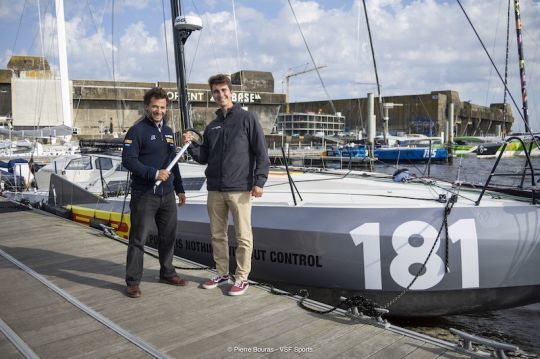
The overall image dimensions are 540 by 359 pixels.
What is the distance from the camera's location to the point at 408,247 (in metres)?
4.57

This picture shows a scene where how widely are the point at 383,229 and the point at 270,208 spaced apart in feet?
4.41

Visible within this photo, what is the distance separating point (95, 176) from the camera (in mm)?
9203

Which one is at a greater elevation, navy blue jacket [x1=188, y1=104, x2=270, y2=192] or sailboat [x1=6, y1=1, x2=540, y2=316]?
navy blue jacket [x1=188, y1=104, x2=270, y2=192]

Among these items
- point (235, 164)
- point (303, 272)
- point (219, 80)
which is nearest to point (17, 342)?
point (235, 164)

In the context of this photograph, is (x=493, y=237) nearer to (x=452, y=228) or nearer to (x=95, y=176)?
(x=452, y=228)

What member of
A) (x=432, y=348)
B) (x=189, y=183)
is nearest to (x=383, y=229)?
(x=432, y=348)

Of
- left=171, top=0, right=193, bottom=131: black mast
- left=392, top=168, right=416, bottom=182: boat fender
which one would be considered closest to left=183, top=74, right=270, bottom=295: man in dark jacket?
left=392, top=168, right=416, bottom=182: boat fender

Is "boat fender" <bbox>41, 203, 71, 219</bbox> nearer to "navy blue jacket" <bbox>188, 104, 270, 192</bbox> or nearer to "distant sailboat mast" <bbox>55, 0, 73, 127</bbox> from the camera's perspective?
"navy blue jacket" <bbox>188, 104, 270, 192</bbox>

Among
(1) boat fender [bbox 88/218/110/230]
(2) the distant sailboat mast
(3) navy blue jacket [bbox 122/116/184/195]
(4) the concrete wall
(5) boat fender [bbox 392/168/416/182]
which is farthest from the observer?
(4) the concrete wall

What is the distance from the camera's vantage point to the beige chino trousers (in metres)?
4.00

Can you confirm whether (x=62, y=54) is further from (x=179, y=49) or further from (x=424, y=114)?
(x=424, y=114)

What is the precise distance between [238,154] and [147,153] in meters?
0.82

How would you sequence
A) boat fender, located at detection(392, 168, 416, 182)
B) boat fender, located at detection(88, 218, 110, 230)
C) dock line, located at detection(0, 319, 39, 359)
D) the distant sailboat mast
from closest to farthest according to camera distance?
dock line, located at detection(0, 319, 39, 359)
boat fender, located at detection(392, 168, 416, 182)
boat fender, located at detection(88, 218, 110, 230)
the distant sailboat mast

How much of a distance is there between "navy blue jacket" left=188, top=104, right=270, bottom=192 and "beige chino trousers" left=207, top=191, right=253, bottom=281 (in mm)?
87
